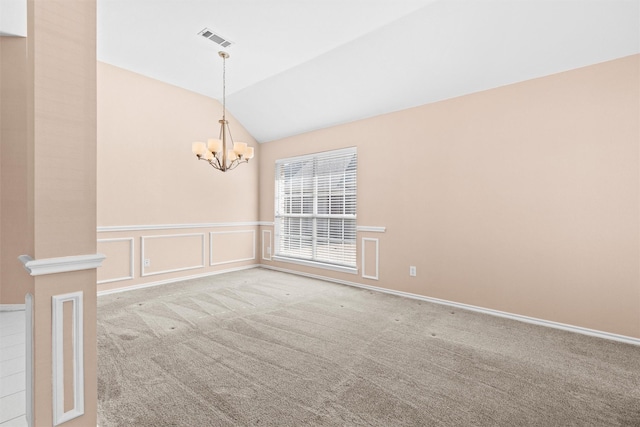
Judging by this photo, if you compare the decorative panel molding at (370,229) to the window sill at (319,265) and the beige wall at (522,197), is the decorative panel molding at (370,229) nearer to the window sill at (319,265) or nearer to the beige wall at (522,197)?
Answer: the beige wall at (522,197)

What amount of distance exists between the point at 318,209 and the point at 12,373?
3910 millimetres

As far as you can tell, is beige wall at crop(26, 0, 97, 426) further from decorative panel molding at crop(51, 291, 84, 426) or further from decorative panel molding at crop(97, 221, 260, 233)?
decorative panel molding at crop(97, 221, 260, 233)

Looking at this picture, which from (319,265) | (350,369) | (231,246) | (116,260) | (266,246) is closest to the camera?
(350,369)

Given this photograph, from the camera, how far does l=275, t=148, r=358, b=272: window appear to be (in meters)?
4.73

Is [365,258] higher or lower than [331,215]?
lower

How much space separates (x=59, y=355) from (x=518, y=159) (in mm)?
3957

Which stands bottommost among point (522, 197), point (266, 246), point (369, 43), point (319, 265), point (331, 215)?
point (319, 265)

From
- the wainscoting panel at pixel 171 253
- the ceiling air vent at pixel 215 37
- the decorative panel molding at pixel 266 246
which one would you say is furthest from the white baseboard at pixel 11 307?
the ceiling air vent at pixel 215 37

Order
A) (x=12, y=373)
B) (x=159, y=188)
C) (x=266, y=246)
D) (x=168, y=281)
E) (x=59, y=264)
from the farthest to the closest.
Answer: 1. (x=266, y=246)
2. (x=168, y=281)
3. (x=159, y=188)
4. (x=12, y=373)
5. (x=59, y=264)

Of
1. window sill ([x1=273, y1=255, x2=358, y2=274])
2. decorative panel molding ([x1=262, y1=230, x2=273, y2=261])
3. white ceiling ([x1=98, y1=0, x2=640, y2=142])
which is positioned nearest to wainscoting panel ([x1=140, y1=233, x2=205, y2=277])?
decorative panel molding ([x1=262, y1=230, x2=273, y2=261])

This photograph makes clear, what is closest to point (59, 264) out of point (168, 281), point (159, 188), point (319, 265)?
point (159, 188)

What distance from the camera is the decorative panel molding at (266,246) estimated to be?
5844 mm

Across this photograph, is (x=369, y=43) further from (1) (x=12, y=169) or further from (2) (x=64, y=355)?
(1) (x=12, y=169)

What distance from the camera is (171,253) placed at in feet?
15.4
